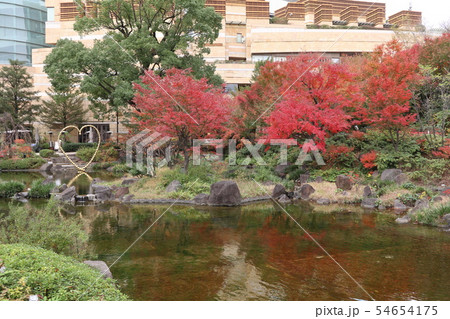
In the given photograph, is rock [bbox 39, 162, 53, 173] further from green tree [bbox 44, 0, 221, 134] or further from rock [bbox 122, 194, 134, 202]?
rock [bbox 122, 194, 134, 202]

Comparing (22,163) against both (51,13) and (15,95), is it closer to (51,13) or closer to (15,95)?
(15,95)

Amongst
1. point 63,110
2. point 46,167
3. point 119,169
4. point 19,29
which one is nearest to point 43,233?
point 119,169

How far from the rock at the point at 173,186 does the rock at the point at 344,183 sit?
5.84m

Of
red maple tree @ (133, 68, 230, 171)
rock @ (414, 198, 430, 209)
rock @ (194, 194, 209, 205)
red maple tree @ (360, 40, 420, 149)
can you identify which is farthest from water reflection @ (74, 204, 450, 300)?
red maple tree @ (360, 40, 420, 149)

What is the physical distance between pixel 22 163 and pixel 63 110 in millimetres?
11256

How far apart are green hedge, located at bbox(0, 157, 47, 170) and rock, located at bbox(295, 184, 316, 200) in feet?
63.7

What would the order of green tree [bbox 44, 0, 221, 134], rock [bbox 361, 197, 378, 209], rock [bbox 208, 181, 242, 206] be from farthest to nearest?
1. green tree [bbox 44, 0, 221, 134]
2. rock [bbox 208, 181, 242, 206]
3. rock [bbox 361, 197, 378, 209]

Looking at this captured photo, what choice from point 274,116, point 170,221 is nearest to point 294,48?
point 274,116

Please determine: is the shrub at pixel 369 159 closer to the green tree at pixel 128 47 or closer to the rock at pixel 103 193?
the rock at pixel 103 193

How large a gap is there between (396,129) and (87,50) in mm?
15116

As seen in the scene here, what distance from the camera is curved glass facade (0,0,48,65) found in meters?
52.8

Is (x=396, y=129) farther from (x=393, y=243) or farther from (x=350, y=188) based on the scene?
(x=393, y=243)

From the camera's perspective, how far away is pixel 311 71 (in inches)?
587

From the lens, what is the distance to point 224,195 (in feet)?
42.4
